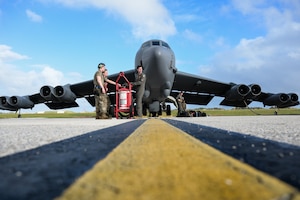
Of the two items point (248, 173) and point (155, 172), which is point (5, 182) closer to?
point (155, 172)

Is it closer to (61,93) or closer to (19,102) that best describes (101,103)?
(61,93)

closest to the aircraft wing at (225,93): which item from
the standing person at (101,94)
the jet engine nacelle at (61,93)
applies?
the jet engine nacelle at (61,93)

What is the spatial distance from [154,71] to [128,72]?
434 cm

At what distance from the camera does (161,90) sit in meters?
15.6

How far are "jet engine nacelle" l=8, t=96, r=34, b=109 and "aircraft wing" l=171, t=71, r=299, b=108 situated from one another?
10.1 meters

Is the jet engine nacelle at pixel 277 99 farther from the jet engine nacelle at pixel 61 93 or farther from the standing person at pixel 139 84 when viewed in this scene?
the jet engine nacelle at pixel 61 93

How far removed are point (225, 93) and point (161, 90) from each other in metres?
6.36

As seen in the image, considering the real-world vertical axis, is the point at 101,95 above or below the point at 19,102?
below

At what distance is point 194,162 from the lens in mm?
1524

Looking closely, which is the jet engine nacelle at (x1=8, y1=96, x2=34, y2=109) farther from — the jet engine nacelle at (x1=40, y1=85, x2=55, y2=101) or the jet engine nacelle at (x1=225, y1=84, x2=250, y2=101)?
the jet engine nacelle at (x1=225, y1=84, x2=250, y2=101)

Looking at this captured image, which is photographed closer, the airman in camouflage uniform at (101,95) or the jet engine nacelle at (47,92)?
the airman in camouflage uniform at (101,95)

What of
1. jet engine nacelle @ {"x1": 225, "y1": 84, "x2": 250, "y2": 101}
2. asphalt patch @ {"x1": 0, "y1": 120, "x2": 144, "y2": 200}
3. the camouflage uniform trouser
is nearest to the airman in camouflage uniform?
the camouflage uniform trouser

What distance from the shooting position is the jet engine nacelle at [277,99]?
60.1ft

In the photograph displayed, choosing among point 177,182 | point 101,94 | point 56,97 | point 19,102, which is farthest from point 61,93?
point 177,182
